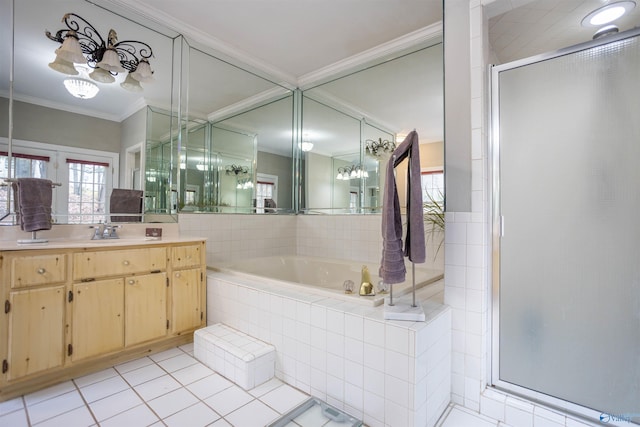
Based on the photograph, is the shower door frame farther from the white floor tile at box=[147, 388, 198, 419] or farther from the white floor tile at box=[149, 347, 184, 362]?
the white floor tile at box=[149, 347, 184, 362]

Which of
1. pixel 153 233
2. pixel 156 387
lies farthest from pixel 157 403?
pixel 153 233

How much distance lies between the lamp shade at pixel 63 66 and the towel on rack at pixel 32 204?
0.83 metres

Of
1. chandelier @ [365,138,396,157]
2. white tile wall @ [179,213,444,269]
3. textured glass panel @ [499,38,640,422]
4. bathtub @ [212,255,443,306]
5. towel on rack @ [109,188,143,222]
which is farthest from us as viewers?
chandelier @ [365,138,396,157]

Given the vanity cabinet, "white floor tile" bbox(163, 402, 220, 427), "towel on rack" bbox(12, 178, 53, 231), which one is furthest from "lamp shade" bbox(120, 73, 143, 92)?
"white floor tile" bbox(163, 402, 220, 427)

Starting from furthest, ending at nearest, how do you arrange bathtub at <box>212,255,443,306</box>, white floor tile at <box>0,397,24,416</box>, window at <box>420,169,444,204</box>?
bathtub at <box>212,255,443,306</box> < window at <box>420,169,444,204</box> < white floor tile at <box>0,397,24,416</box>

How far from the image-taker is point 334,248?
346 cm

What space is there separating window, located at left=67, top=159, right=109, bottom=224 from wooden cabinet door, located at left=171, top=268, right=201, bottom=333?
780 millimetres

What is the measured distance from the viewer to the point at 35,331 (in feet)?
5.72

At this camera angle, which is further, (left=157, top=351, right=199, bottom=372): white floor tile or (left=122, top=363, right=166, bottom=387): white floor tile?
(left=157, top=351, right=199, bottom=372): white floor tile

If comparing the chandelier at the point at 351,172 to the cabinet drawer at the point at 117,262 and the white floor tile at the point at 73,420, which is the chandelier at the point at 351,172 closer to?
the cabinet drawer at the point at 117,262

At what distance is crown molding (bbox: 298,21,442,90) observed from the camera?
9.00 feet

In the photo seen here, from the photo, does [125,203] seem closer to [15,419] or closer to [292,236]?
[15,419]

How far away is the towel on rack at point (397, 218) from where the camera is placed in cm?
155

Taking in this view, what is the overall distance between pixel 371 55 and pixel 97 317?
3.29 metres
